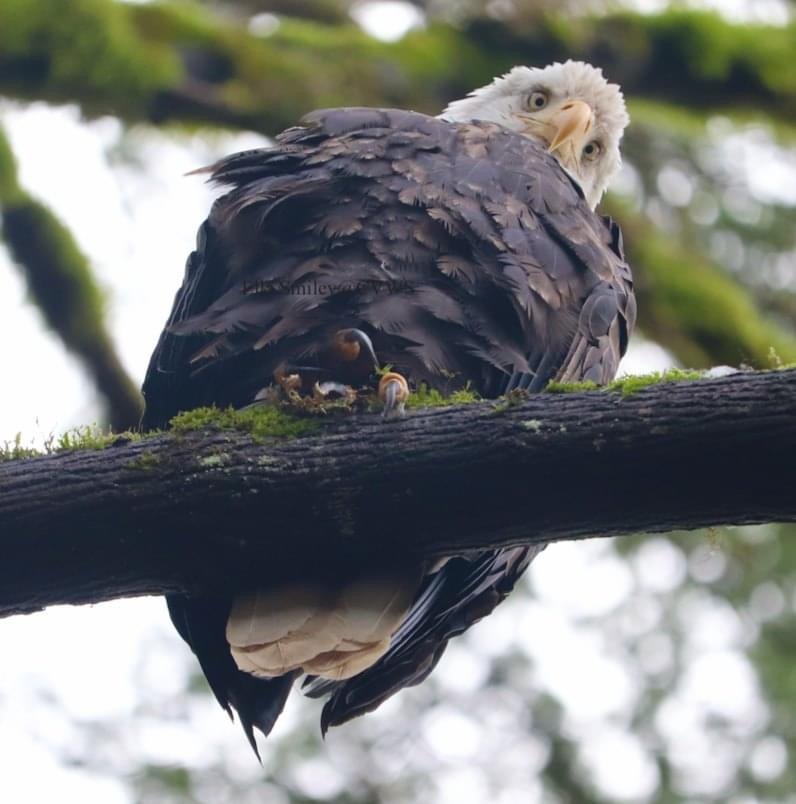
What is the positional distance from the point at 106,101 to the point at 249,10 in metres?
2.29

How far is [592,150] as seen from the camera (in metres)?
6.22

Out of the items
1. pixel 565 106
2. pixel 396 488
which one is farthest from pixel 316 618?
pixel 565 106

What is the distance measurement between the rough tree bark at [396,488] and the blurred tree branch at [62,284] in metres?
3.57

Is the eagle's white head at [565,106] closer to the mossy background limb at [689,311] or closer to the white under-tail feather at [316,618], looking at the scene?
the mossy background limb at [689,311]

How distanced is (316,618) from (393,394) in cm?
64

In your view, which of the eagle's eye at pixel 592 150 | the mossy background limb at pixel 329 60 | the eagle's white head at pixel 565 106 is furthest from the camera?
the mossy background limb at pixel 329 60

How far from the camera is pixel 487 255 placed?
4047 millimetres

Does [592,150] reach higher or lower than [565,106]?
lower

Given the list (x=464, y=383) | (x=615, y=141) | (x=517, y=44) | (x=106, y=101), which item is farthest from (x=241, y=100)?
(x=464, y=383)

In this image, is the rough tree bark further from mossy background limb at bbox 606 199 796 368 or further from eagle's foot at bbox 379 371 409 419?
mossy background limb at bbox 606 199 796 368

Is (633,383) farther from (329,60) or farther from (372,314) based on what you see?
(329,60)

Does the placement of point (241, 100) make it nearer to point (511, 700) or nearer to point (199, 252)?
point (199, 252)

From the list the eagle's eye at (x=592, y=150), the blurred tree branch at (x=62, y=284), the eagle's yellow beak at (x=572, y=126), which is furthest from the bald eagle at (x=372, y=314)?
the blurred tree branch at (x=62, y=284)

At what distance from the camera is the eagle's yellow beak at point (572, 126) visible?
5785 millimetres
